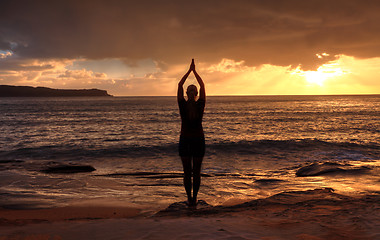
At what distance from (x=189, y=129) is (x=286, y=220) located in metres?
2.46

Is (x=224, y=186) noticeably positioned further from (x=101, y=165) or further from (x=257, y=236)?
(x=101, y=165)

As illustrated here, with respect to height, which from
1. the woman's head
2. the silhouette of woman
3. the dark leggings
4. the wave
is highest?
the woman's head

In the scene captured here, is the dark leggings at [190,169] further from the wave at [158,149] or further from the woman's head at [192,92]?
the wave at [158,149]

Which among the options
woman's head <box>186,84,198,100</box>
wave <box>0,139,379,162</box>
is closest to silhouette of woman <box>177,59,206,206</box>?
woman's head <box>186,84,198,100</box>

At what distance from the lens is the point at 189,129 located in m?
5.47

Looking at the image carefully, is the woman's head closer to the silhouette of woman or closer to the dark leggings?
the silhouette of woman

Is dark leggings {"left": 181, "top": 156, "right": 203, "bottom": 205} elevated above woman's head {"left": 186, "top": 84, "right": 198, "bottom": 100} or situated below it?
below

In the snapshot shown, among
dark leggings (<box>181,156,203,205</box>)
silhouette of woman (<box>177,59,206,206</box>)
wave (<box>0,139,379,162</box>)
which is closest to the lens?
silhouette of woman (<box>177,59,206,206</box>)

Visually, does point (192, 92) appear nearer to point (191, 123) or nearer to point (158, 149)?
point (191, 123)

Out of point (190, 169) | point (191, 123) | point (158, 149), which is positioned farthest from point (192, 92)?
point (158, 149)

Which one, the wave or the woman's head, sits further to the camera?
the wave

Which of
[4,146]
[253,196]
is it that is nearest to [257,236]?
[253,196]

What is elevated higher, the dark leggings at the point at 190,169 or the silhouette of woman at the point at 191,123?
the silhouette of woman at the point at 191,123

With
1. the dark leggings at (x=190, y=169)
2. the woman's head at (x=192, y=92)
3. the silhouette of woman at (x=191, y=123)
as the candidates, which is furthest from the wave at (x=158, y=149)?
the woman's head at (x=192, y=92)
